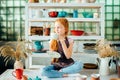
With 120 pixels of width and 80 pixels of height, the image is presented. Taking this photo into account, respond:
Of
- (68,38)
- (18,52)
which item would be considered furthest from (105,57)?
(18,52)

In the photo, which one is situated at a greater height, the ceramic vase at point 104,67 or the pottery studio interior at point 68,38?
the pottery studio interior at point 68,38

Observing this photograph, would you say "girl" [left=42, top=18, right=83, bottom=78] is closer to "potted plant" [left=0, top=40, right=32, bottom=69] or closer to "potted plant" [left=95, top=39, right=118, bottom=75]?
"potted plant" [left=95, top=39, right=118, bottom=75]

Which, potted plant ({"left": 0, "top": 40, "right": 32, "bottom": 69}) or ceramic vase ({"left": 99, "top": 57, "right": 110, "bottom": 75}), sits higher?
potted plant ({"left": 0, "top": 40, "right": 32, "bottom": 69})

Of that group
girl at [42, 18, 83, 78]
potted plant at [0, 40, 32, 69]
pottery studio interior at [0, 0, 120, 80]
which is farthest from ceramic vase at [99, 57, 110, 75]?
potted plant at [0, 40, 32, 69]

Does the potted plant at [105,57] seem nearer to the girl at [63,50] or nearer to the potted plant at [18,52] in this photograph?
the girl at [63,50]

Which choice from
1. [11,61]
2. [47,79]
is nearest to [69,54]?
[47,79]

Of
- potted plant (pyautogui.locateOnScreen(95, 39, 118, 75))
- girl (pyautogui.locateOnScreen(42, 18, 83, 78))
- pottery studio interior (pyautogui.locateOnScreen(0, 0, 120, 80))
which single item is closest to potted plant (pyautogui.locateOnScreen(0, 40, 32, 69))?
pottery studio interior (pyautogui.locateOnScreen(0, 0, 120, 80))

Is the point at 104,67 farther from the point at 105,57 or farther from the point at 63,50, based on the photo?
the point at 63,50

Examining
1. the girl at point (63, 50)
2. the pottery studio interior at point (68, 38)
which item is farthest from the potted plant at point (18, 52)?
the girl at point (63, 50)

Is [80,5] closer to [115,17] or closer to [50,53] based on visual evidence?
[50,53]

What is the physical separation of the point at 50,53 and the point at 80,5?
40.9 inches

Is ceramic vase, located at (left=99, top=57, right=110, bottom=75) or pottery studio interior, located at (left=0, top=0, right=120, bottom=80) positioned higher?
pottery studio interior, located at (left=0, top=0, right=120, bottom=80)

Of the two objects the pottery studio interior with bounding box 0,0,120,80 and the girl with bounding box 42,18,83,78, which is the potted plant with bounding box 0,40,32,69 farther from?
the girl with bounding box 42,18,83,78

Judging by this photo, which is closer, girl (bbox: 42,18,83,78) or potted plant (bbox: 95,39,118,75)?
girl (bbox: 42,18,83,78)
